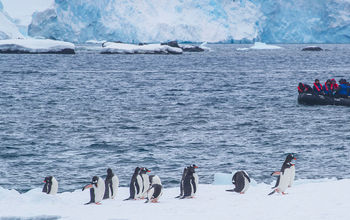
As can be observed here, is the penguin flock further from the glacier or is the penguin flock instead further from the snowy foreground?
the glacier

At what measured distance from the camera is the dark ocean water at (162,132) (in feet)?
53.9

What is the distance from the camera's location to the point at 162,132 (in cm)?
2253

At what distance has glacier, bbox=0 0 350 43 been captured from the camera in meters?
121

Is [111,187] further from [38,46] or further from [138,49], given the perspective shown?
[138,49]

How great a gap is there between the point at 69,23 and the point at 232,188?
375 ft

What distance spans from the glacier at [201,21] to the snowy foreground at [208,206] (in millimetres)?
109693

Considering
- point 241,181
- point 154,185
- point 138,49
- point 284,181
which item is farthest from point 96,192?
point 138,49

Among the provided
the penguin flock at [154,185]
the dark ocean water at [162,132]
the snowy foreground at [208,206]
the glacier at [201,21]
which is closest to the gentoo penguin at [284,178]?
the penguin flock at [154,185]

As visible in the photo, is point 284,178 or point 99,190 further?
point 284,178

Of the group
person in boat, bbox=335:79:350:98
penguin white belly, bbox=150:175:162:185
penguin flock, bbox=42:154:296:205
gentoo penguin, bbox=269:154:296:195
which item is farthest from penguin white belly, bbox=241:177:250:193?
person in boat, bbox=335:79:350:98

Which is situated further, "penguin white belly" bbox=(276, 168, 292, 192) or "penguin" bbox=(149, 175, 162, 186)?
"penguin" bbox=(149, 175, 162, 186)

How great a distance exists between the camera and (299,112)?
95.2ft

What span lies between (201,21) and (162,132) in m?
107

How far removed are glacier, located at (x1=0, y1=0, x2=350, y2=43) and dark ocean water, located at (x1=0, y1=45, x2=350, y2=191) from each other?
79.1 meters
